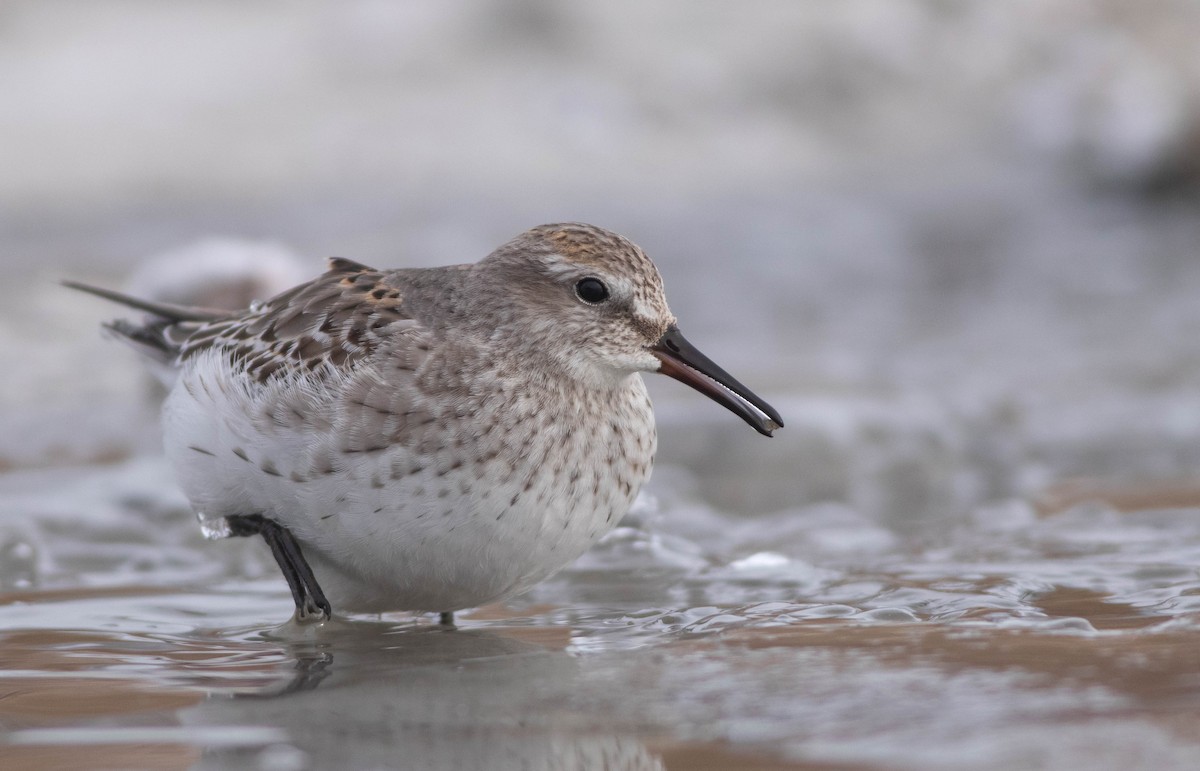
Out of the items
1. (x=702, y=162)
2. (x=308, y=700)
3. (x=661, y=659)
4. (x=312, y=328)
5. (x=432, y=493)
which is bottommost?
(x=308, y=700)

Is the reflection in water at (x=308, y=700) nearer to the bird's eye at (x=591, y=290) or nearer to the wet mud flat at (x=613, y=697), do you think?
the wet mud flat at (x=613, y=697)

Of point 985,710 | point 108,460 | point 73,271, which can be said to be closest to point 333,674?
point 985,710

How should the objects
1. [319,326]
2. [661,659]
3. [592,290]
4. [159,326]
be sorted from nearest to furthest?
[661,659]
[592,290]
[319,326]
[159,326]

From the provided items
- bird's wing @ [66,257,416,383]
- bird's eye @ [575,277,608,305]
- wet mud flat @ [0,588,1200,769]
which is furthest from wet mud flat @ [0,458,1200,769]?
bird's eye @ [575,277,608,305]

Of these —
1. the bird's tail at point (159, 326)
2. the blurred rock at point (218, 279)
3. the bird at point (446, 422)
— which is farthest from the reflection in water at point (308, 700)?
the blurred rock at point (218, 279)

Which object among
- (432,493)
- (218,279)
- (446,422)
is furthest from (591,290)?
(218,279)

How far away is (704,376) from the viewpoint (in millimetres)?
4492

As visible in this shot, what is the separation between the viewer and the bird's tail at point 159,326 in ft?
18.0

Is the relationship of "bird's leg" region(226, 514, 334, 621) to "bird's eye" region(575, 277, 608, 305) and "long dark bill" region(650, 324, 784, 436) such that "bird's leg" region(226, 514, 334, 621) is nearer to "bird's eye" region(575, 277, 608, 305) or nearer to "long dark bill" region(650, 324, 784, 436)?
"bird's eye" region(575, 277, 608, 305)

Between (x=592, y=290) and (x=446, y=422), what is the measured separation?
2.08 ft

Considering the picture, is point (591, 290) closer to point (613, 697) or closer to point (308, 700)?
point (613, 697)

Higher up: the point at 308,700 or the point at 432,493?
the point at 432,493

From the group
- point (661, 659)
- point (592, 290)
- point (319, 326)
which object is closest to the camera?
point (661, 659)

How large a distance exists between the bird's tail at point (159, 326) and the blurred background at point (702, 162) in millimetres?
3496
